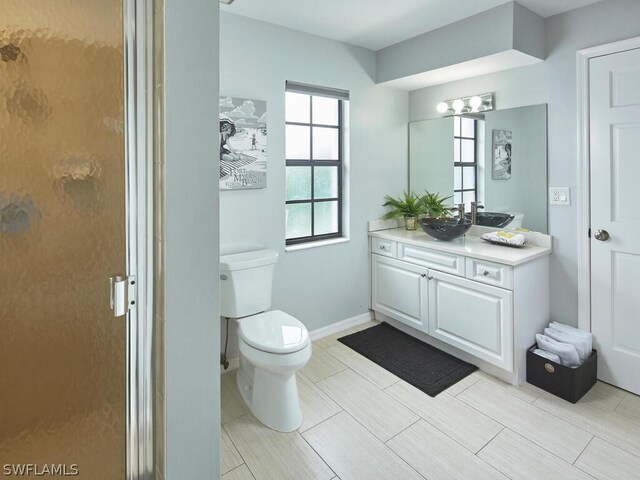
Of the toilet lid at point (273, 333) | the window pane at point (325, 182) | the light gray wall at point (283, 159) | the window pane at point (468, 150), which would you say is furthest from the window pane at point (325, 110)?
the toilet lid at point (273, 333)

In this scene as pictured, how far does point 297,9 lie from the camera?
2383mm

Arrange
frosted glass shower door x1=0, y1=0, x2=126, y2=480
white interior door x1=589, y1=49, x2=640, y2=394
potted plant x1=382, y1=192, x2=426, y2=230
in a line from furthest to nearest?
1. potted plant x1=382, y1=192, x2=426, y2=230
2. white interior door x1=589, y1=49, x2=640, y2=394
3. frosted glass shower door x1=0, y1=0, x2=126, y2=480

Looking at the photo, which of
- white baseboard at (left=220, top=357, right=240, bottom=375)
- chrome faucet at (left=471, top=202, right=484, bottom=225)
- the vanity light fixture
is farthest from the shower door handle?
the vanity light fixture

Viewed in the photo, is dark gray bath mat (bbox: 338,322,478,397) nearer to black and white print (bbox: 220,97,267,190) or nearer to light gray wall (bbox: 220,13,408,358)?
light gray wall (bbox: 220,13,408,358)

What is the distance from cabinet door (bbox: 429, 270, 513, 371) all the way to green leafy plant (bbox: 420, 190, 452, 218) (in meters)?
0.67

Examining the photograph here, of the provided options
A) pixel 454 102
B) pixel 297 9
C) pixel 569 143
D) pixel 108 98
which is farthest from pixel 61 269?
pixel 454 102

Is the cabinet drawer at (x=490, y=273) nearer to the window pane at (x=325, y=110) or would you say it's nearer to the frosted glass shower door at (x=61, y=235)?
the window pane at (x=325, y=110)

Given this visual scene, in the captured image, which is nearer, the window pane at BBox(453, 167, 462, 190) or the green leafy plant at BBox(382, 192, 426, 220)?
the window pane at BBox(453, 167, 462, 190)

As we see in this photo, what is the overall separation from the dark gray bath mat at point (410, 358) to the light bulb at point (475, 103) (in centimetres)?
188

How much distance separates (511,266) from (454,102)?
1.52 m

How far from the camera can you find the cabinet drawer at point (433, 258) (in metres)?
2.58

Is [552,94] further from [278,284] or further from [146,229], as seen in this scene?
[146,229]

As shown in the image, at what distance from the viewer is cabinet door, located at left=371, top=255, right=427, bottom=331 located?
286cm

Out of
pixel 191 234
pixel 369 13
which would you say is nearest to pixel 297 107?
pixel 369 13
